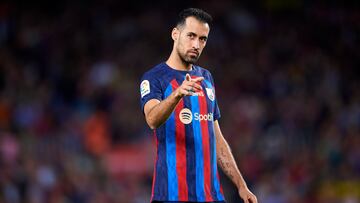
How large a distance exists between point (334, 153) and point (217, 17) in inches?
205

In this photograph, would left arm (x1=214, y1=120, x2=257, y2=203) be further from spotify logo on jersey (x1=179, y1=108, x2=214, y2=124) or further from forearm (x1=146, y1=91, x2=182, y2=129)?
forearm (x1=146, y1=91, x2=182, y2=129)

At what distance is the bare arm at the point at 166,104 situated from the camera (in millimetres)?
5828

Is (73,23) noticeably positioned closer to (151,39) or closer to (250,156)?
(151,39)

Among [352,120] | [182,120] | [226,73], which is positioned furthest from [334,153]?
[182,120]

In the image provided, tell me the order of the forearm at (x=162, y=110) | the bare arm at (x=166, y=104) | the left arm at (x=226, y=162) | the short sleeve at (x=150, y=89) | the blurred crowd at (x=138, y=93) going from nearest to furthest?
the bare arm at (x=166, y=104), the forearm at (x=162, y=110), the short sleeve at (x=150, y=89), the left arm at (x=226, y=162), the blurred crowd at (x=138, y=93)

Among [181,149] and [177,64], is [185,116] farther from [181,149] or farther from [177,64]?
[177,64]

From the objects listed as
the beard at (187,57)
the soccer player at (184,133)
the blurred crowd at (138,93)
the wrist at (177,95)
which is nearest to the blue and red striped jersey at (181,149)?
the soccer player at (184,133)

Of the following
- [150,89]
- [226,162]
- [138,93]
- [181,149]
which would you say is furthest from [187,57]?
[138,93]

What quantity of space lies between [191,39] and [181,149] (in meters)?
0.79

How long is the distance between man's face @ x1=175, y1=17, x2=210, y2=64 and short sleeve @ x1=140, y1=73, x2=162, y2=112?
276 millimetres

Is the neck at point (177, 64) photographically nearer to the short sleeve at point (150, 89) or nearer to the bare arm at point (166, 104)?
the short sleeve at point (150, 89)

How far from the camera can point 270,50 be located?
1775 cm

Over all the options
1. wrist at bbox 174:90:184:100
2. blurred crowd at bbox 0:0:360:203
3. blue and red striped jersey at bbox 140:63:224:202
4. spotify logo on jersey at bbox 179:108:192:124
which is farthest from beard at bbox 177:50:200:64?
blurred crowd at bbox 0:0:360:203

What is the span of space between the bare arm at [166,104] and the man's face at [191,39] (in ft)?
1.41
